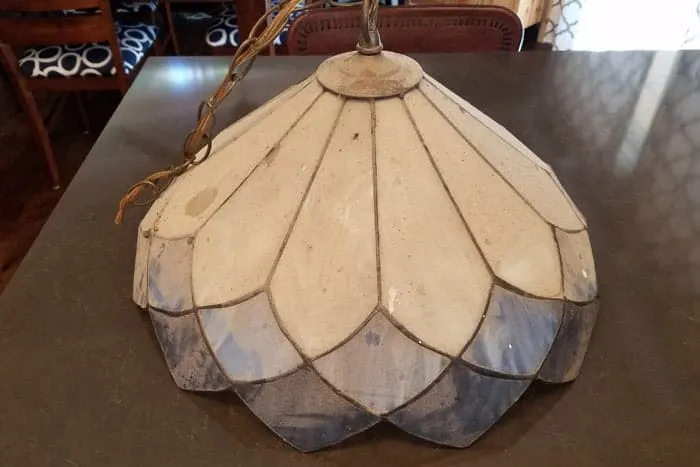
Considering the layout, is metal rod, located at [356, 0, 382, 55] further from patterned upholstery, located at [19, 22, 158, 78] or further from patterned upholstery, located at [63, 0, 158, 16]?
patterned upholstery, located at [63, 0, 158, 16]

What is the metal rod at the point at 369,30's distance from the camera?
507 mm

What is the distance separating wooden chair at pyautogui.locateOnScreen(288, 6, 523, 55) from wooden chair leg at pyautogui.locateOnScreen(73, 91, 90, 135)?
1222 millimetres

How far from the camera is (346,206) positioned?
515 mm

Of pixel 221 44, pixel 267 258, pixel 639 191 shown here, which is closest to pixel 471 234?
pixel 267 258

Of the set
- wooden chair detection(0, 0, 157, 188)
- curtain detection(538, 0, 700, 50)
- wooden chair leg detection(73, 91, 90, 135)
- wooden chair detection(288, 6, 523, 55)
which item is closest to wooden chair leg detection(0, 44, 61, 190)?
wooden chair detection(0, 0, 157, 188)

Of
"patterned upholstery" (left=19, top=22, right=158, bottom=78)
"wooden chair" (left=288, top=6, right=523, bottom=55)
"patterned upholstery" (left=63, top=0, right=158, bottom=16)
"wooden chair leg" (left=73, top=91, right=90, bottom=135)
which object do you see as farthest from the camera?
"patterned upholstery" (left=63, top=0, right=158, bottom=16)

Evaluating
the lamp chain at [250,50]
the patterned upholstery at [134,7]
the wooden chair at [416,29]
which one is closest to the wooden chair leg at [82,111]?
the patterned upholstery at [134,7]

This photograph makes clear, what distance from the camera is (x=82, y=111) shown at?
86.7 inches

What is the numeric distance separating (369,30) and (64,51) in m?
1.59

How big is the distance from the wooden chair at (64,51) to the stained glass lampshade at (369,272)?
1.34 metres

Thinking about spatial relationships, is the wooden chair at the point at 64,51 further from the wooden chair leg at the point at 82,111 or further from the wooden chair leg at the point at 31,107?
the wooden chair leg at the point at 82,111

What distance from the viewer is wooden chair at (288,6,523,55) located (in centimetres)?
120

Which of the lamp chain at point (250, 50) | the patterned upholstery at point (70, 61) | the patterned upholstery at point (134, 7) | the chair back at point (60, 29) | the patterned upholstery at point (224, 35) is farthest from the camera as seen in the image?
the patterned upholstery at point (134, 7)

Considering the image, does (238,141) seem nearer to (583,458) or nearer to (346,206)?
(346,206)
